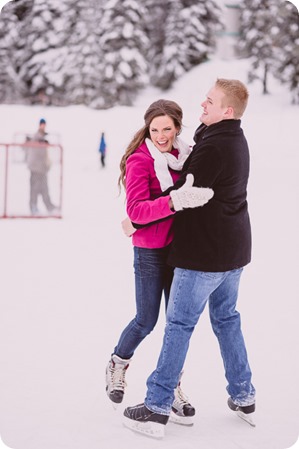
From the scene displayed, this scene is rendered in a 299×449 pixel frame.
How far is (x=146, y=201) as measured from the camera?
2143mm

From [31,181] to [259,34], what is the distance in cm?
486

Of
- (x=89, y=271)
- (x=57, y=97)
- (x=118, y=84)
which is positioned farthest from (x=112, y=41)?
(x=89, y=271)

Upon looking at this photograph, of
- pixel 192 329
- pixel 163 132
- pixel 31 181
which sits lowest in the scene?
pixel 192 329

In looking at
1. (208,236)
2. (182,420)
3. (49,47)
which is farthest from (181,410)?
(49,47)

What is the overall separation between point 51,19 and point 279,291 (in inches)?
84.7

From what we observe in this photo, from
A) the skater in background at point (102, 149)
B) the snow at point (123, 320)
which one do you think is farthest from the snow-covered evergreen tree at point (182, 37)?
the skater in background at point (102, 149)

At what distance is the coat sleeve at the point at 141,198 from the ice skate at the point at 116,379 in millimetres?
644

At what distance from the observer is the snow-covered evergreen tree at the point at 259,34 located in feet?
10.7

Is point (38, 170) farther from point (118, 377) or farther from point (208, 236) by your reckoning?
point (208, 236)

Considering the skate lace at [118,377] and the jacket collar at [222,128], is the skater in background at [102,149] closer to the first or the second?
the skate lace at [118,377]

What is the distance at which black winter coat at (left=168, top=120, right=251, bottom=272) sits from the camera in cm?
209

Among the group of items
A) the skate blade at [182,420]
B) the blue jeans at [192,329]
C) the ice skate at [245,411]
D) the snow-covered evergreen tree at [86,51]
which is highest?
the snow-covered evergreen tree at [86,51]

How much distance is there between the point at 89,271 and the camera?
4.79 m

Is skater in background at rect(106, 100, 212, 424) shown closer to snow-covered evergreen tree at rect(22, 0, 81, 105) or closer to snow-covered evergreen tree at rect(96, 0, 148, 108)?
snow-covered evergreen tree at rect(96, 0, 148, 108)
